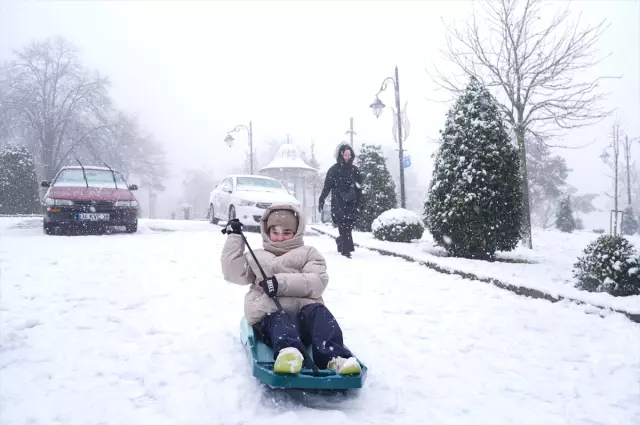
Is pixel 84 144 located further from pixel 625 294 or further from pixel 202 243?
pixel 625 294

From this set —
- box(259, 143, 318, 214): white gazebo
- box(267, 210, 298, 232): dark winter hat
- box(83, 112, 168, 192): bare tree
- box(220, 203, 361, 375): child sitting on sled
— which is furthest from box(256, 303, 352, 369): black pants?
box(83, 112, 168, 192): bare tree

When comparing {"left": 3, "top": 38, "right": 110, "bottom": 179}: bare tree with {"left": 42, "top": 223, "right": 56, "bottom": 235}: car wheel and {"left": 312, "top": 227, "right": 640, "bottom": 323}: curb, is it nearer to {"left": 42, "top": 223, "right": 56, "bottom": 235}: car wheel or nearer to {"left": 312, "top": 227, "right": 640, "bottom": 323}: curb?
{"left": 42, "top": 223, "right": 56, "bottom": 235}: car wheel

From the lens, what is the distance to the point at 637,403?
9.13ft

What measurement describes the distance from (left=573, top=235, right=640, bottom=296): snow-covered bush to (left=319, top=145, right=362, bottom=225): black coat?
12.6ft

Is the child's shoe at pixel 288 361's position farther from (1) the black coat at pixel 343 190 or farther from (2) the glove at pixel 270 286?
(1) the black coat at pixel 343 190

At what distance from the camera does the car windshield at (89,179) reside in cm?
1021

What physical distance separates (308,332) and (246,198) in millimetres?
8783

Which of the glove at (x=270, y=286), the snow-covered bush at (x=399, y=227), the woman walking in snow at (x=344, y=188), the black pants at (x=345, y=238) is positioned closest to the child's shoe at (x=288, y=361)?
the glove at (x=270, y=286)

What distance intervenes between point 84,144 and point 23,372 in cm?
3003

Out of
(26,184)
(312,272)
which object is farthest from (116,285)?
(26,184)

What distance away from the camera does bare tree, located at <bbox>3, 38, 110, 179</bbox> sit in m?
26.3

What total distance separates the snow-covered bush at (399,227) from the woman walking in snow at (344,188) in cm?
262

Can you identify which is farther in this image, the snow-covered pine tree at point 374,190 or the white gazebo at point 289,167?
the white gazebo at point 289,167

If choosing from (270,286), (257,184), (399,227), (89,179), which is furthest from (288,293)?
(257,184)
